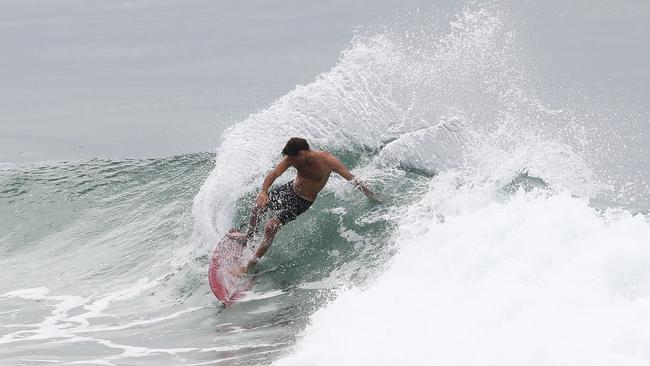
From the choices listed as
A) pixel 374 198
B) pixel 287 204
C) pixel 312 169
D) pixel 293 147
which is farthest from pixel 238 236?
pixel 374 198

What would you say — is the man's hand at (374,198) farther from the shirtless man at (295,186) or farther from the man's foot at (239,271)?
the man's foot at (239,271)

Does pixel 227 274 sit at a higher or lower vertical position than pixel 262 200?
lower

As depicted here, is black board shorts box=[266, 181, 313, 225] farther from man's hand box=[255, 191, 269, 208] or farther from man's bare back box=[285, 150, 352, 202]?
man's hand box=[255, 191, 269, 208]

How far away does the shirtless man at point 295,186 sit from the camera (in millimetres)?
9875

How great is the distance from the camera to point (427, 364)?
5.68 metres

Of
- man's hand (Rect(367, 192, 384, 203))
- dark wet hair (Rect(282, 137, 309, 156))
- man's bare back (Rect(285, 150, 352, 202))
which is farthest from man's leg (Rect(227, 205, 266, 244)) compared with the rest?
man's hand (Rect(367, 192, 384, 203))

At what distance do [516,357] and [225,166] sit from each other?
24.9ft

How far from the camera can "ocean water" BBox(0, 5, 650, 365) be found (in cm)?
592

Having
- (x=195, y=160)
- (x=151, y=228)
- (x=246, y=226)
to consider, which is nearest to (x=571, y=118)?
(x=246, y=226)

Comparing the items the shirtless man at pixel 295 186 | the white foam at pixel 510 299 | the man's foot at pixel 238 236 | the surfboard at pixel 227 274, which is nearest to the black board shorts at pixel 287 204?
the shirtless man at pixel 295 186

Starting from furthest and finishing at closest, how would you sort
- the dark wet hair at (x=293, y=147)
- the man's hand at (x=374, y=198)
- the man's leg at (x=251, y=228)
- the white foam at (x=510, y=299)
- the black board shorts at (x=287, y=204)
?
the man's hand at (x=374, y=198)
the black board shorts at (x=287, y=204)
the man's leg at (x=251, y=228)
the dark wet hair at (x=293, y=147)
the white foam at (x=510, y=299)

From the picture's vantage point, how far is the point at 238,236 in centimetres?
1039

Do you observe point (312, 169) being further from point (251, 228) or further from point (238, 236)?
point (238, 236)

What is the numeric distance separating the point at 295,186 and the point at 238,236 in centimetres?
89
